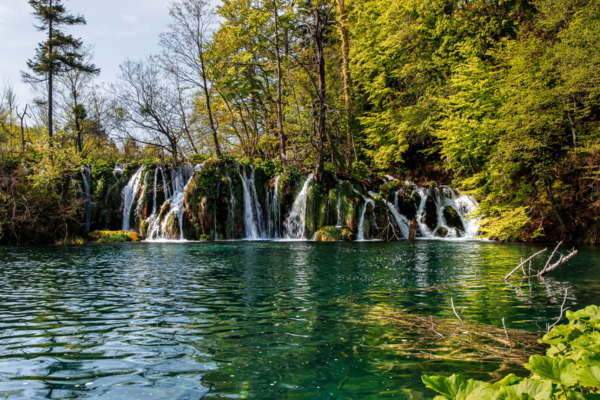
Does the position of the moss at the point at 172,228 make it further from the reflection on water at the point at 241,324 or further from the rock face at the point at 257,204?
the reflection on water at the point at 241,324

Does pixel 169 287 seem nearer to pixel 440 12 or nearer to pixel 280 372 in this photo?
pixel 280 372

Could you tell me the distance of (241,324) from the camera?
4562 millimetres

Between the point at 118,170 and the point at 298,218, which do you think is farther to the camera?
the point at 118,170

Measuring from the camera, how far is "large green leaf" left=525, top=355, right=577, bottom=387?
1288 mm

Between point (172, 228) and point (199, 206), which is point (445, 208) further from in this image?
point (172, 228)

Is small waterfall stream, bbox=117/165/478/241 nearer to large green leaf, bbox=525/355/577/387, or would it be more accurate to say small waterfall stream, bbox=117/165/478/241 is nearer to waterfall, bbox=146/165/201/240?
waterfall, bbox=146/165/201/240

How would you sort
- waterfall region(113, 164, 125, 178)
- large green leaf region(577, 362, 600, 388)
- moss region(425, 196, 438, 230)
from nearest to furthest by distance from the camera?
1. large green leaf region(577, 362, 600, 388)
2. moss region(425, 196, 438, 230)
3. waterfall region(113, 164, 125, 178)

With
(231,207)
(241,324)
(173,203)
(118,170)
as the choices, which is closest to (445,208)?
(231,207)

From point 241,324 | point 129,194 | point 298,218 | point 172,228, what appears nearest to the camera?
point 241,324

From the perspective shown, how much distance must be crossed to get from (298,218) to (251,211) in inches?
110

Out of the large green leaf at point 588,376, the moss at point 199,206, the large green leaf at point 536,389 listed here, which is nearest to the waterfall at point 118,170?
the moss at point 199,206

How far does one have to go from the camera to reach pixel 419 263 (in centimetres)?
1019

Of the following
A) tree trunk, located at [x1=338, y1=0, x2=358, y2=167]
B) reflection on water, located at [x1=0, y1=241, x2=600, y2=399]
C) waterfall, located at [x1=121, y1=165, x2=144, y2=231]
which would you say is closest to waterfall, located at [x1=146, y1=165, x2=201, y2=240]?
waterfall, located at [x1=121, y1=165, x2=144, y2=231]

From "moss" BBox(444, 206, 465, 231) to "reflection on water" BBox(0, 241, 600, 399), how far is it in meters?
12.2
